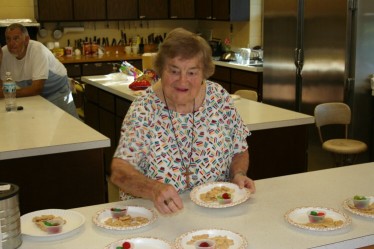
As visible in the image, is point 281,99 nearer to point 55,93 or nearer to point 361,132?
point 361,132

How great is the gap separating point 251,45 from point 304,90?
1883 mm

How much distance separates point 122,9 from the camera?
741cm

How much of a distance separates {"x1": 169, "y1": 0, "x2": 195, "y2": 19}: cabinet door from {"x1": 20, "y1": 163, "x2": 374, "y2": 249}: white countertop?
5756 mm

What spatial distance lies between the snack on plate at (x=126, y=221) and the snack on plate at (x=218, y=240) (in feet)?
0.70

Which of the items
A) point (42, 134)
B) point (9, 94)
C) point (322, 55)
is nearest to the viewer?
point (42, 134)

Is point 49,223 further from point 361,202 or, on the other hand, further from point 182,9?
point 182,9

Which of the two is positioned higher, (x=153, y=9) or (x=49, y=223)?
(x=153, y=9)

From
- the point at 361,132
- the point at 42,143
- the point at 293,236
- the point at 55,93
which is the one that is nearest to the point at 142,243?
the point at 293,236

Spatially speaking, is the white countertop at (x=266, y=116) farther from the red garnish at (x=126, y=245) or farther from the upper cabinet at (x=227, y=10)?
the upper cabinet at (x=227, y=10)

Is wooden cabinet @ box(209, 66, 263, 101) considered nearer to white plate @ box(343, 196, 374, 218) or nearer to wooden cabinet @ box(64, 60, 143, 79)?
wooden cabinet @ box(64, 60, 143, 79)

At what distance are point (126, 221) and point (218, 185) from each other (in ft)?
1.47

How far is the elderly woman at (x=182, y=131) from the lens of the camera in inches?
82.5

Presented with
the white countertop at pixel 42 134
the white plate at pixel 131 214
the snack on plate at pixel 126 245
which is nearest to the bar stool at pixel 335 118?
the white countertop at pixel 42 134

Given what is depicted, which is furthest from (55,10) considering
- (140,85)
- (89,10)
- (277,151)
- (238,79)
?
(277,151)
